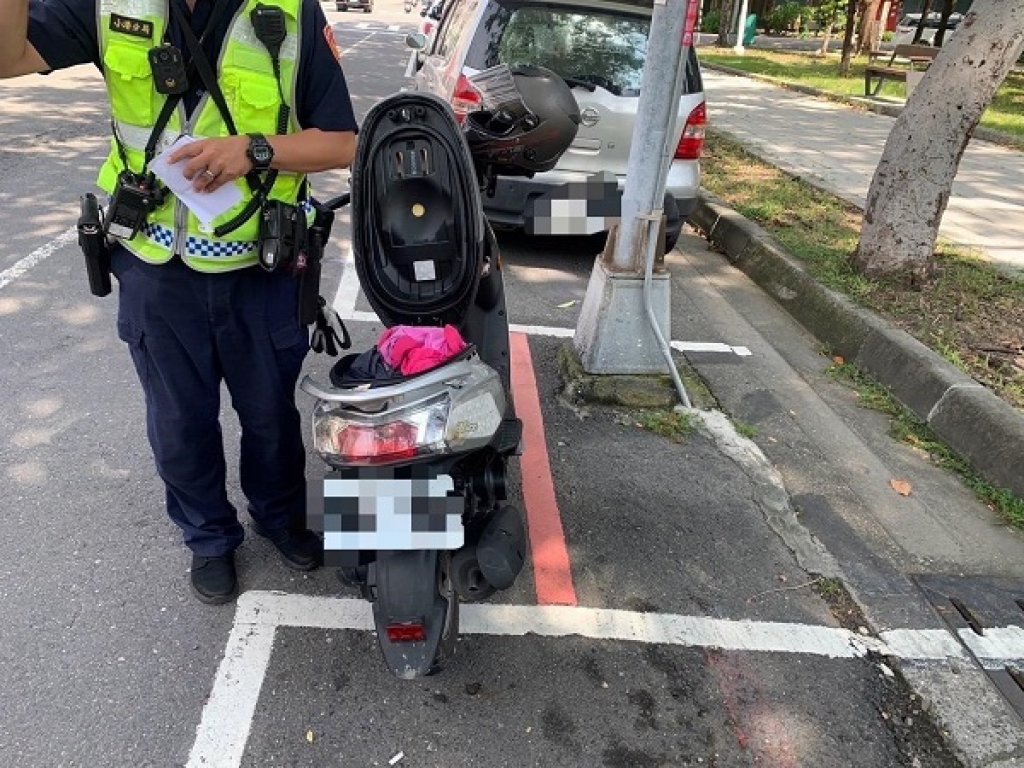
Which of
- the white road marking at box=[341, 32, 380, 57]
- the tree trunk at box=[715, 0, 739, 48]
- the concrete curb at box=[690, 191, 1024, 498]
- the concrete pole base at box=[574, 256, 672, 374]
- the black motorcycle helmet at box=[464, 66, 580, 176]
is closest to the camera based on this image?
the black motorcycle helmet at box=[464, 66, 580, 176]

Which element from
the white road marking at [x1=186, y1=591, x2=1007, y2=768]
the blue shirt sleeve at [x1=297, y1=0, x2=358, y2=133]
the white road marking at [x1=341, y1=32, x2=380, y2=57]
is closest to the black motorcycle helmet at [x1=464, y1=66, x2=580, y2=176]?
the blue shirt sleeve at [x1=297, y1=0, x2=358, y2=133]

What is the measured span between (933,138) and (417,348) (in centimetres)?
399

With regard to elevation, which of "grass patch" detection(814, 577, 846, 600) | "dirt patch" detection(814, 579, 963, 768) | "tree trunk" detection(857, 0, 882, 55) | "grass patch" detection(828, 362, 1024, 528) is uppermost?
"tree trunk" detection(857, 0, 882, 55)

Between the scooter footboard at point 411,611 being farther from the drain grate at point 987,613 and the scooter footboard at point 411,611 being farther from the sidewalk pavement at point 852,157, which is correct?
the sidewalk pavement at point 852,157

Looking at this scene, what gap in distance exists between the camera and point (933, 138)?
4648 millimetres

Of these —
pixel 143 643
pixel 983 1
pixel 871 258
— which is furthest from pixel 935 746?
pixel 983 1

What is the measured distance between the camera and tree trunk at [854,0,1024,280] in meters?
4.48

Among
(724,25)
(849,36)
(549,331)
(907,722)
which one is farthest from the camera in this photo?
(724,25)

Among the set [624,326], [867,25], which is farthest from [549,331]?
[867,25]

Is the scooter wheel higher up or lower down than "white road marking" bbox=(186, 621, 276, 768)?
higher up

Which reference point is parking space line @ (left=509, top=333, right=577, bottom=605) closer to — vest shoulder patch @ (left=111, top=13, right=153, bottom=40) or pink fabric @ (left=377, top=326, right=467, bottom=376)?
pink fabric @ (left=377, top=326, right=467, bottom=376)

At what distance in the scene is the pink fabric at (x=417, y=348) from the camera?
6.58 feet

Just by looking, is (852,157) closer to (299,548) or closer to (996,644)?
(996,644)

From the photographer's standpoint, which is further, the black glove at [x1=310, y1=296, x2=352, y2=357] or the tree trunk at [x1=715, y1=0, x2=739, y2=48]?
the tree trunk at [x1=715, y1=0, x2=739, y2=48]
